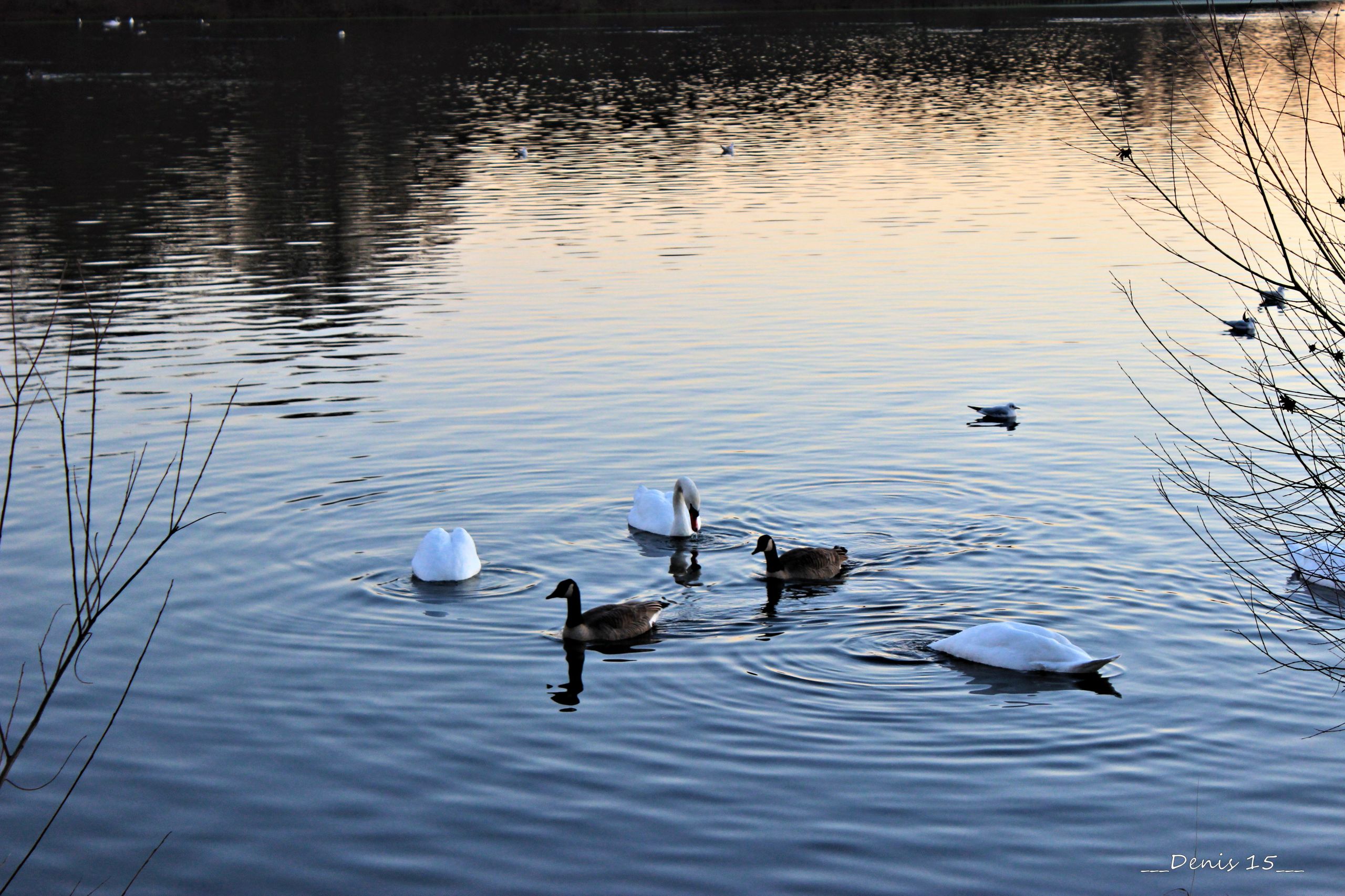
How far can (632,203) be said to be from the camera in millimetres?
36469

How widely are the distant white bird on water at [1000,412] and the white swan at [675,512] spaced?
4.89 m

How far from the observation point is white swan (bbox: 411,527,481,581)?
1285 centimetres

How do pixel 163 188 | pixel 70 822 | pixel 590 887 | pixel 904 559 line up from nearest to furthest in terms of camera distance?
pixel 590 887 < pixel 70 822 < pixel 904 559 < pixel 163 188

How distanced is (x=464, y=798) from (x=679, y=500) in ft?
17.8

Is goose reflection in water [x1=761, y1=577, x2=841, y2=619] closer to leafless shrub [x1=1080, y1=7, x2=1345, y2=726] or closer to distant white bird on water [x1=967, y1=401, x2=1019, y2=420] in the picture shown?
leafless shrub [x1=1080, y1=7, x2=1345, y2=726]

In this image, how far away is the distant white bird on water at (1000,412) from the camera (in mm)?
17547

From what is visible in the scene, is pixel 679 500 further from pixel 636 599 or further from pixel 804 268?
pixel 804 268

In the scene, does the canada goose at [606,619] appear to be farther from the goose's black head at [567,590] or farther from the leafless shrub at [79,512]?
the leafless shrub at [79,512]

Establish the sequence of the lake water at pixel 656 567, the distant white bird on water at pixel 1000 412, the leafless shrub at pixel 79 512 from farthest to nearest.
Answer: the distant white bird on water at pixel 1000 412
the lake water at pixel 656 567
the leafless shrub at pixel 79 512

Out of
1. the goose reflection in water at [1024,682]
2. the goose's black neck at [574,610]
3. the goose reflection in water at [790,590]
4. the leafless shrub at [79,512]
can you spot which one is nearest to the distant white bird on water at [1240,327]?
the goose reflection in water at [790,590]

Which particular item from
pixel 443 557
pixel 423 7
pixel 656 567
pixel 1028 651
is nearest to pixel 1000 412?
pixel 656 567

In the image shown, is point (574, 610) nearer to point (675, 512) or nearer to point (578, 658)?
point (578, 658)

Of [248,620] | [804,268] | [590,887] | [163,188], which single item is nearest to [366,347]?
[804,268]

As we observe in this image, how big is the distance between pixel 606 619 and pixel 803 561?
192 centimetres
